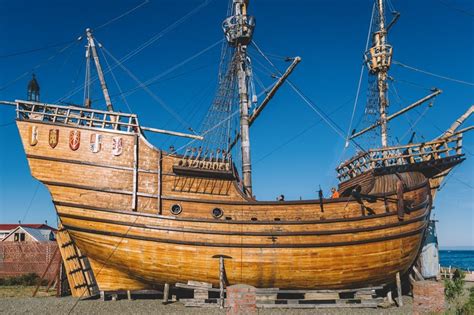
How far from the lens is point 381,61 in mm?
27375

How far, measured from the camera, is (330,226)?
15234 millimetres

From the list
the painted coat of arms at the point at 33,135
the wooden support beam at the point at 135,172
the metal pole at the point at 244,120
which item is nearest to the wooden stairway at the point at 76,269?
the wooden support beam at the point at 135,172

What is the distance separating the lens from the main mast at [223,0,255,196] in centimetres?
1939

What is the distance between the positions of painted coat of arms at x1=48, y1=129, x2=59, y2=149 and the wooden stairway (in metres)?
3.93

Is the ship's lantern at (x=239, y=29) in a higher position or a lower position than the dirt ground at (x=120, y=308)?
higher

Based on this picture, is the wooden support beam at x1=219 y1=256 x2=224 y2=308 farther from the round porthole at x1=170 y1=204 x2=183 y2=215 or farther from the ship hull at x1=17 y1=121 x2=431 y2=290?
the round porthole at x1=170 y1=204 x2=183 y2=215

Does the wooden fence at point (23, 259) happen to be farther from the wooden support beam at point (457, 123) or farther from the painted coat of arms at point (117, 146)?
the wooden support beam at point (457, 123)

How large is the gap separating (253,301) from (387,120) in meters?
25.0

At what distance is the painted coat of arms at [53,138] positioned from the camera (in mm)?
14766

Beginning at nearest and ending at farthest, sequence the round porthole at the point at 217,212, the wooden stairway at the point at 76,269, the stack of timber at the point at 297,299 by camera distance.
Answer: the stack of timber at the point at 297,299 < the round porthole at the point at 217,212 < the wooden stairway at the point at 76,269

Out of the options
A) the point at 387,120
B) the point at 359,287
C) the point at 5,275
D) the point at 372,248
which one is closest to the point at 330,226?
the point at 372,248

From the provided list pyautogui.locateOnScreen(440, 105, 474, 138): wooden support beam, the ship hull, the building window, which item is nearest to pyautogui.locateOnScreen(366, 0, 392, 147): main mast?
pyautogui.locateOnScreen(440, 105, 474, 138): wooden support beam

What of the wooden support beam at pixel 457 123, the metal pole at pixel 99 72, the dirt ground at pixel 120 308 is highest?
the metal pole at pixel 99 72

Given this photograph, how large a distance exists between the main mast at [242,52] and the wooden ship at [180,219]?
3.26 m
